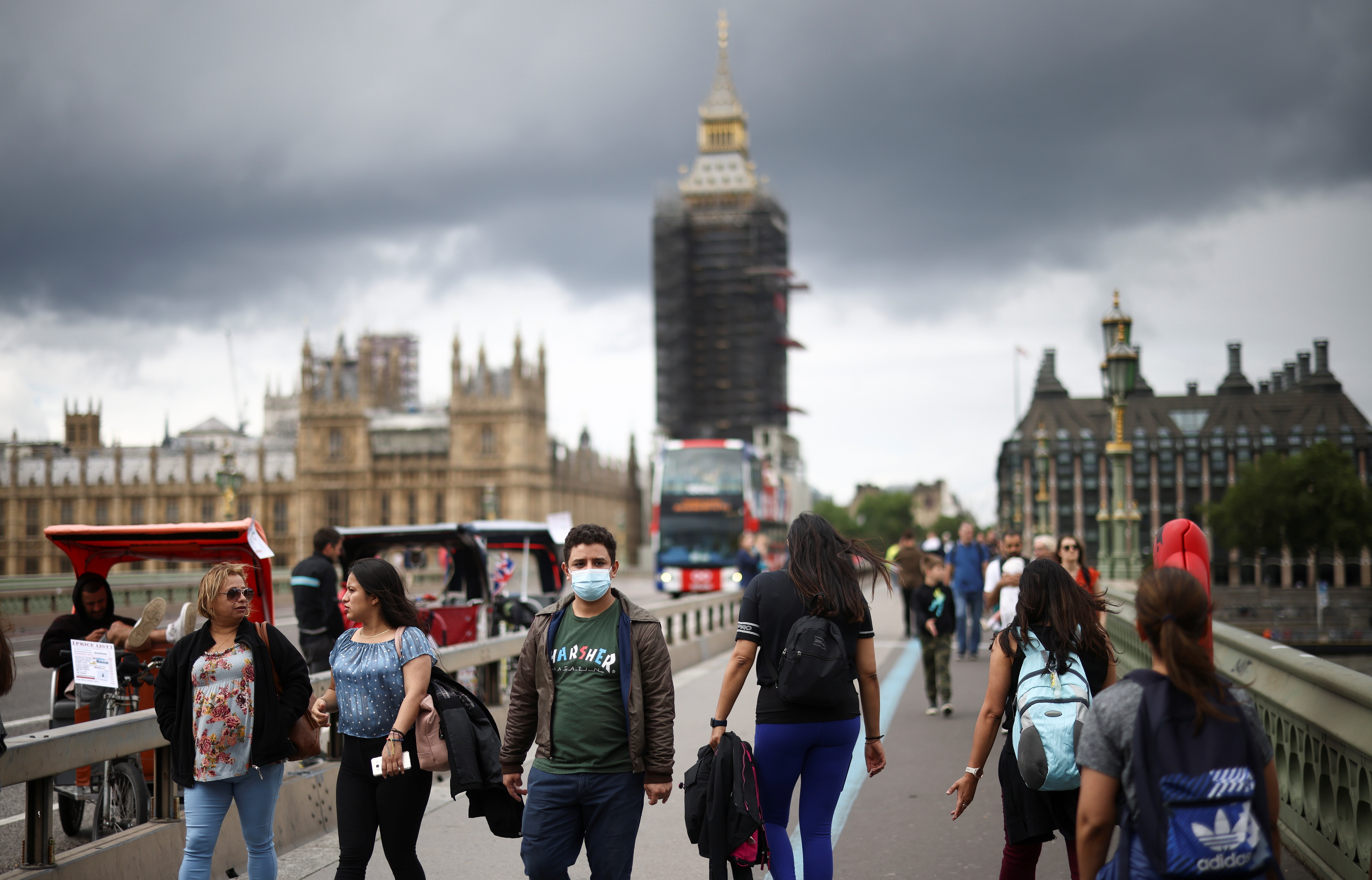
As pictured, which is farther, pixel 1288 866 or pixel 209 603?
pixel 1288 866

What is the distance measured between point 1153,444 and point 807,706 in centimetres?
13393

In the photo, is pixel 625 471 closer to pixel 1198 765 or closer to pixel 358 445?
pixel 358 445

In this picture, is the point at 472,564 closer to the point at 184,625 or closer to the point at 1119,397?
the point at 184,625

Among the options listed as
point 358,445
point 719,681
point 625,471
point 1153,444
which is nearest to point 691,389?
point 625,471

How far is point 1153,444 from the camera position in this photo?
130125 mm

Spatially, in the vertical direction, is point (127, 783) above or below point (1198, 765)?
below

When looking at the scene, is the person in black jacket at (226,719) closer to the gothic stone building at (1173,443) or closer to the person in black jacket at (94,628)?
the person in black jacket at (94,628)

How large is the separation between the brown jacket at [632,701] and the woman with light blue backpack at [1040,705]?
3.78 feet

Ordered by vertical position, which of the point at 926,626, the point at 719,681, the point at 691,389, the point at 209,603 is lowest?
the point at 719,681

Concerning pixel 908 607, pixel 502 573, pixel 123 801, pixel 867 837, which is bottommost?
pixel 908 607

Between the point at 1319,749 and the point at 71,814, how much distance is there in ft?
21.9

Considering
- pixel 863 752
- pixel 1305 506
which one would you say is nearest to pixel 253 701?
pixel 863 752

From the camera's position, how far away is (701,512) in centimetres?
3534

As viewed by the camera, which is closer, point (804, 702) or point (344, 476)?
point (804, 702)
